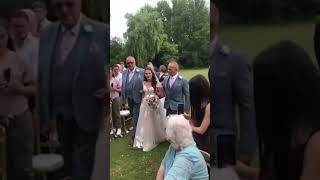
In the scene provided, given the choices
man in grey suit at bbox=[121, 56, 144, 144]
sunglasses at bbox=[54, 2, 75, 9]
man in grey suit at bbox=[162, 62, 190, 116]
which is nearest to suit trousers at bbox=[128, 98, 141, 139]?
man in grey suit at bbox=[121, 56, 144, 144]

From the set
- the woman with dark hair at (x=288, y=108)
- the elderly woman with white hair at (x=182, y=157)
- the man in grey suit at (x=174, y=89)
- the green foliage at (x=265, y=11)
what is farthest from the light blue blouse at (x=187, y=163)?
the green foliage at (x=265, y=11)

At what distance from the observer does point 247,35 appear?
2199 millimetres

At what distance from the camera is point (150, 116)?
219 cm

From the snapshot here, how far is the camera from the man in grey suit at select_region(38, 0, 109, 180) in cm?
223

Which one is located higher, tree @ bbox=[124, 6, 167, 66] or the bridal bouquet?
tree @ bbox=[124, 6, 167, 66]

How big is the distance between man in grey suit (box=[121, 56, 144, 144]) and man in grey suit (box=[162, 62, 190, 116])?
112 mm

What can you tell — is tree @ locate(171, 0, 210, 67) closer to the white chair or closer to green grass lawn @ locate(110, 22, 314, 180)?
green grass lawn @ locate(110, 22, 314, 180)

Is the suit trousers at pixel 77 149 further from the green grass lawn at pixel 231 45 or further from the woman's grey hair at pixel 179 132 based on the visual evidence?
the woman's grey hair at pixel 179 132

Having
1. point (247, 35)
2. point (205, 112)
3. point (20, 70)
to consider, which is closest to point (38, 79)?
point (20, 70)

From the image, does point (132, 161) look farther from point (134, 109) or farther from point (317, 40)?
point (317, 40)

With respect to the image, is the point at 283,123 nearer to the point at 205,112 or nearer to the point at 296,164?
the point at 296,164

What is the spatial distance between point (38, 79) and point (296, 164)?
121 centimetres

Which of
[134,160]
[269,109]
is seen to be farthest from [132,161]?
[269,109]

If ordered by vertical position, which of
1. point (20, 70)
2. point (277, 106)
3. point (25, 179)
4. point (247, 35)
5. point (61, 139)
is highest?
point (247, 35)
